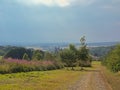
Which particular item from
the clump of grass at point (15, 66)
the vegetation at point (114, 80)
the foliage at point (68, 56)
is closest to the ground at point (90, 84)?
the vegetation at point (114, 80)

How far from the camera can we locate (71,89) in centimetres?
2806

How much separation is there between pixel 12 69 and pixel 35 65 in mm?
15109

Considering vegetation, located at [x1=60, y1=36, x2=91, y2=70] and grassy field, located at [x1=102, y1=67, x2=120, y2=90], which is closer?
grassy field, located at [x1=102, y1=67, x2=120, y2=90]

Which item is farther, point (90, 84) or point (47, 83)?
point (90, 84)

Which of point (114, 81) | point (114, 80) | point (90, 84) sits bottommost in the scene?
point (114, 80)

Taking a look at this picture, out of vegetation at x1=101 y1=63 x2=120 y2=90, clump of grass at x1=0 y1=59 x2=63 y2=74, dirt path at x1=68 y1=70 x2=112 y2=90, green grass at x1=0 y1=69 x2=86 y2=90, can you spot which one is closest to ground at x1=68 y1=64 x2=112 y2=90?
dirt path at x1=68 y1=70 x2=112 y2=90

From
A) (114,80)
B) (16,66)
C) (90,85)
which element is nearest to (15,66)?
(16,66)

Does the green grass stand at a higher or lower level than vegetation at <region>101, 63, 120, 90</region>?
higher

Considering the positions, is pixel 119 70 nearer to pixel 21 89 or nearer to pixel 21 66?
pixel 21 66

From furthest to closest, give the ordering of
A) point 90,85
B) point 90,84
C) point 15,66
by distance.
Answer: point 15,66, point 90,84, point 90,85

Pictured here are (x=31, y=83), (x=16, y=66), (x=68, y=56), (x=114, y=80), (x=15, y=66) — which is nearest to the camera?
(x=31, y=83)

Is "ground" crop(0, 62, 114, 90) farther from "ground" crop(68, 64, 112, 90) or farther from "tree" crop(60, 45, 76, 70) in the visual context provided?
"tree" crop(60, 45, 76, 70)

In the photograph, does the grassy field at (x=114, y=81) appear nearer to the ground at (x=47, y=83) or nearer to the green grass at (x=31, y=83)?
the ground at (x=47, y=83)

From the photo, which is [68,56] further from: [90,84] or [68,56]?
[90,84]
